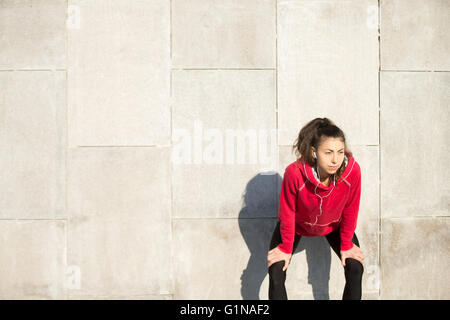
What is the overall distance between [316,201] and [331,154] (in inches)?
16.5

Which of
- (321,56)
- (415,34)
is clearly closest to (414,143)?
(415,34)

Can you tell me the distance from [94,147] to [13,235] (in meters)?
1.28

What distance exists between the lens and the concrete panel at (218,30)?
332 centimetres

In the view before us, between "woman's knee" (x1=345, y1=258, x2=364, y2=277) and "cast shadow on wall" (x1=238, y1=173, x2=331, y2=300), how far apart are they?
2.71 feet

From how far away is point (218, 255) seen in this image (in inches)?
134

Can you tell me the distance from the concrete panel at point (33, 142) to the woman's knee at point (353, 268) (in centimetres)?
282

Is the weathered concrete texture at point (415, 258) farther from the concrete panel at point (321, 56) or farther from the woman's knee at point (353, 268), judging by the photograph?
the concrete panel at point (321, 56)

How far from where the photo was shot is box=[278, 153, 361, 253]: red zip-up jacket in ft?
8.26

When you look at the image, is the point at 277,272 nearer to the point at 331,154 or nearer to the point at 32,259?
the point at 331,154

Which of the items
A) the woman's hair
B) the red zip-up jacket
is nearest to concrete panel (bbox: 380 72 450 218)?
the red zip-up jacket

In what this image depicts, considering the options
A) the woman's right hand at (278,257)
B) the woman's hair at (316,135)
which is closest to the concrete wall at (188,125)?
the woman's right hand at (278,257)

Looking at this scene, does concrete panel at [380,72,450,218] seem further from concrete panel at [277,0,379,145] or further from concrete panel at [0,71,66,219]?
concrete panel at [0,71,66,219]

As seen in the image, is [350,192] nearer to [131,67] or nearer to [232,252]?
[232,252]
